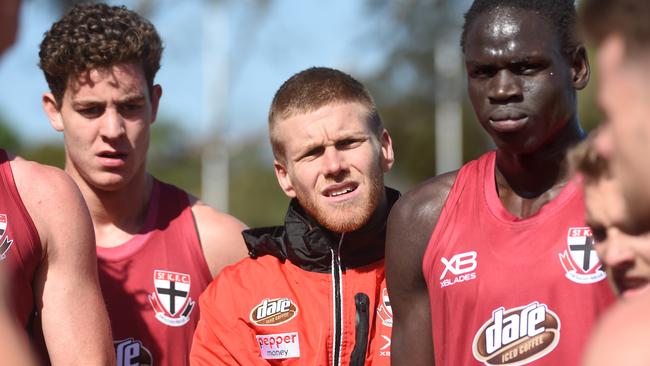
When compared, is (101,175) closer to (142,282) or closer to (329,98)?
(142,282)

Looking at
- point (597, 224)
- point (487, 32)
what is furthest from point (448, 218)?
point (597, 224)

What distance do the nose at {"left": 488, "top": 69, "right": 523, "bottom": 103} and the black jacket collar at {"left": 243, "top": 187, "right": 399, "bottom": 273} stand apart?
3.31ft

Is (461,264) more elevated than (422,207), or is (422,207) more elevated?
(422,207)

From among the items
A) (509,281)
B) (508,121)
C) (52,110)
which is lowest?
(509,281)

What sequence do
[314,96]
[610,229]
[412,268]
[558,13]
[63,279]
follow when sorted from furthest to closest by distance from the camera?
1. [314,96]
2. [63,279]
3. [412,268]
4. [558,13]
5. [610,229]

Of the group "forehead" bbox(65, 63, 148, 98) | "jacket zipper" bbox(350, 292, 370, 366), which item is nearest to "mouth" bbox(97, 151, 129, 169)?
"forehead" bbox(65, 63, 148, 98)

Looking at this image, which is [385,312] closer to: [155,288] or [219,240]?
[219,240]

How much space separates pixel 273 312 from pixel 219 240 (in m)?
0.67

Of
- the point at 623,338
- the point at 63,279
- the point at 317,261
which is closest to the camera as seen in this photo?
the point at 623,338

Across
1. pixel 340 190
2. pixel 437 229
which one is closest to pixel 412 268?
pixel 437 229

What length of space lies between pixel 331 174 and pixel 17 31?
2559 millimetres

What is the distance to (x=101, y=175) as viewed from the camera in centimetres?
505

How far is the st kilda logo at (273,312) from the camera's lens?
4.60m

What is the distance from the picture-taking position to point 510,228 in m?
3.89
